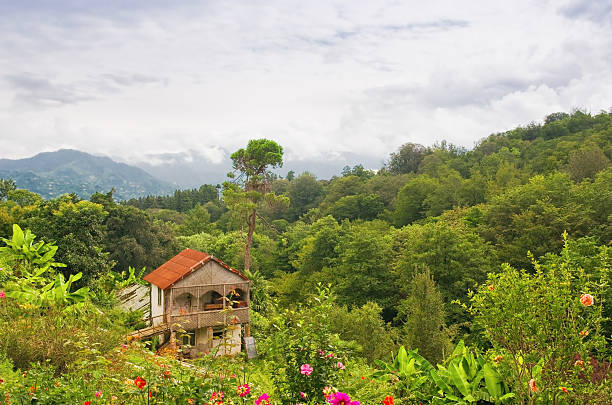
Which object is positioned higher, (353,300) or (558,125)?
(558,125)

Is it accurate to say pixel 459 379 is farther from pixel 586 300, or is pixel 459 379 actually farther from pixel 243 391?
pixel 243 391

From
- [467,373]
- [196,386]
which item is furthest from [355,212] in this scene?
[196,386]

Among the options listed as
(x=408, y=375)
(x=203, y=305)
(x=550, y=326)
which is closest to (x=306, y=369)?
(x=550, y=326)

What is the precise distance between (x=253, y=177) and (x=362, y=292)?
27.2 ft

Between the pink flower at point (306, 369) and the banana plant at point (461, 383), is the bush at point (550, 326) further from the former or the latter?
the pink flower at point (306, 369)

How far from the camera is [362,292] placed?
21625 mm

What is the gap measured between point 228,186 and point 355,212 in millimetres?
24427

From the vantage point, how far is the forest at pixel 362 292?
13.9ft

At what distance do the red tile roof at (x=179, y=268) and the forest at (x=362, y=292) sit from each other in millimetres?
1836

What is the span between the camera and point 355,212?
44.1 m

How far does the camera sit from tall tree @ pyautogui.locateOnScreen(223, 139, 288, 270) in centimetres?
2130

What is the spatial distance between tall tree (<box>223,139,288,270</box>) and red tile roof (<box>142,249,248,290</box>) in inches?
230

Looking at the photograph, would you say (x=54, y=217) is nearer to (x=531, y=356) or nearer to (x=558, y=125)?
(x=531, y=356)

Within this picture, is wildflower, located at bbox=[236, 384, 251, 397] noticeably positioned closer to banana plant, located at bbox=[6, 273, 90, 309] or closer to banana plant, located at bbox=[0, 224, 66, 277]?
banana plant, located at bbox=[6, 273, 90, 309]
